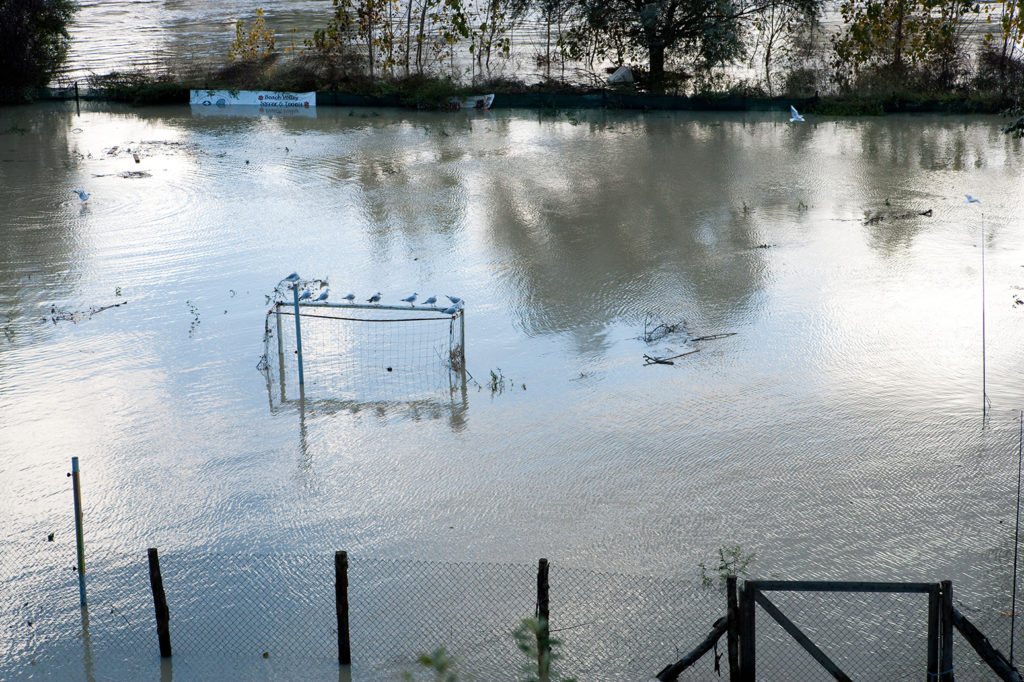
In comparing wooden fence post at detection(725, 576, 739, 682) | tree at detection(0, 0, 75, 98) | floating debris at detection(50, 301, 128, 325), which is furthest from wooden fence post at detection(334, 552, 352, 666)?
tree at detection(0, 0, 75, 98)

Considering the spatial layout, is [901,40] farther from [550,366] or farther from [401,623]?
[401,623]

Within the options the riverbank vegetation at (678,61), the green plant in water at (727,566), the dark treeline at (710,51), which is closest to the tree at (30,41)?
the riverbank vegetation at (678,61)

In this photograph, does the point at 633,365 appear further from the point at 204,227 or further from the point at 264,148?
the point at 264,148

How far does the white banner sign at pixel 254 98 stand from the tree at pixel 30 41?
5560mm

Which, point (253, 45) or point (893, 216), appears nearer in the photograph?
point (893, 216)

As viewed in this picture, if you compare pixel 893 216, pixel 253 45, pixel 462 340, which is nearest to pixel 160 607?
pixel 462 340

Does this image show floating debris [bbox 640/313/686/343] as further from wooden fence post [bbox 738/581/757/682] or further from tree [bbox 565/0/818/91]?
tree [bbox 565/0/818/91]

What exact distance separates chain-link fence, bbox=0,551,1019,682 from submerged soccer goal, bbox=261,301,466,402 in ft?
12.5

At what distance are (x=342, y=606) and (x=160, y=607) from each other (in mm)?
1359

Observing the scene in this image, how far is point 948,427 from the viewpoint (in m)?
11.1

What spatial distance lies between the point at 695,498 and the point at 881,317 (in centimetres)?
595

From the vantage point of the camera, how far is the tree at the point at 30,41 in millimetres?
32844

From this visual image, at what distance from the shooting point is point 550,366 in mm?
12945

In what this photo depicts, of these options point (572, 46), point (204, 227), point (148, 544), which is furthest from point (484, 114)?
point (148, 544)
